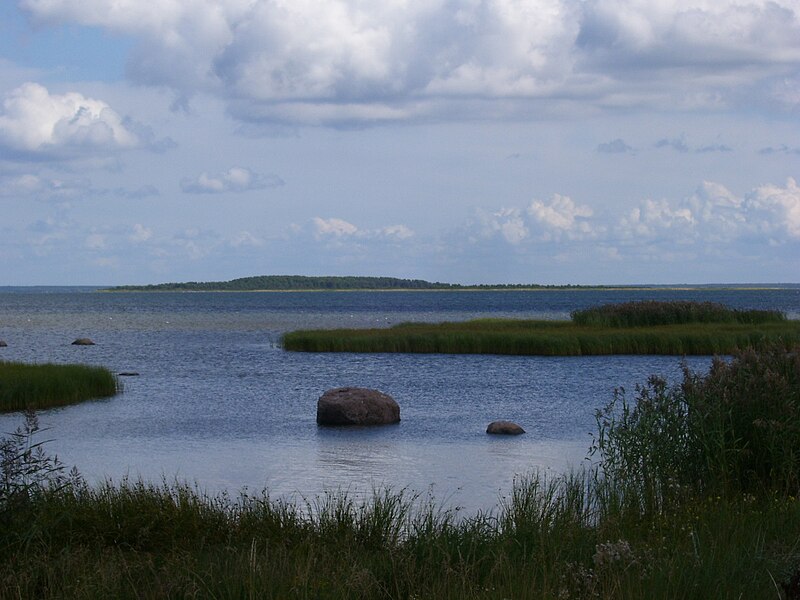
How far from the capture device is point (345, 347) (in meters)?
52.2

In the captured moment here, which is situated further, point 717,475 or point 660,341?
point 660,341

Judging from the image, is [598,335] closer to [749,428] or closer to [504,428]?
[504,428]

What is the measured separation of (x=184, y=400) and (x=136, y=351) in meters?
26.2

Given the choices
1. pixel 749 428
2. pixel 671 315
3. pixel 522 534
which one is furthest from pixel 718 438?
pixel 671 315

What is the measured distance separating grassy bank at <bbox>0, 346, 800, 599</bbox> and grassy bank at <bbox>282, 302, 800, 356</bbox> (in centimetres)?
3016

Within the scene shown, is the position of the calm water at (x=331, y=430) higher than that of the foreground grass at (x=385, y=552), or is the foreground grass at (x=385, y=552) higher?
the foreground grass at (x=385, y=552)

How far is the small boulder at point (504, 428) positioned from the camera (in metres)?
23.7

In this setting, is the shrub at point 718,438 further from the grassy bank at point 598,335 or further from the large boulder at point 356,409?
the grassy bank at point 598,335

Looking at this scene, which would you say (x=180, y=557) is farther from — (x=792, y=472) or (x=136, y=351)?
(x=136, y=351)

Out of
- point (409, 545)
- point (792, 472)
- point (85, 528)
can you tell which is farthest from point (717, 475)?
point (85, 528)

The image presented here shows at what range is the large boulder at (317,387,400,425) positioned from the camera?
83.2ft

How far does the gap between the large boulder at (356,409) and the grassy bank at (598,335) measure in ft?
69.8

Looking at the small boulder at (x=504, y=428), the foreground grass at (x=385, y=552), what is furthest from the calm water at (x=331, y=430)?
the foreground grass at (x=385, y=552)

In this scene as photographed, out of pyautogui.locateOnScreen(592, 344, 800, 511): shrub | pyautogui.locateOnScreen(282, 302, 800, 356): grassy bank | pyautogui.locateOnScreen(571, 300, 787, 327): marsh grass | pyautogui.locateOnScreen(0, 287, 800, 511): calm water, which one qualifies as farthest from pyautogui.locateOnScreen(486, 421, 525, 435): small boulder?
pyautogui.locateOnScreen(571, 300, 787, 327): marsh grass
